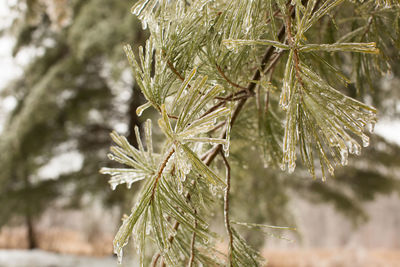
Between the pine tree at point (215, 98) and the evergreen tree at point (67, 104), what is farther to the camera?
the evergreen tree at point (67, 104)

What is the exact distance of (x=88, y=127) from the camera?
5.43 meters

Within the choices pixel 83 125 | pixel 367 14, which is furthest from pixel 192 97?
pixel 83 125

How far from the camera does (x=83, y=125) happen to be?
527 cm

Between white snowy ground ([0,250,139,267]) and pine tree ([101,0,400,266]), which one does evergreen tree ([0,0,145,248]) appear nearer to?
white snowy ground ([0,250,139,267])

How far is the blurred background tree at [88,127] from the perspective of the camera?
3.95 meters

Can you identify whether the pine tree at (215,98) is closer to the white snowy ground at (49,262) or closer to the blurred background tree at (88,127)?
the blurred background tree at (88,127)

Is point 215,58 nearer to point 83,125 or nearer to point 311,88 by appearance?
point 311,88

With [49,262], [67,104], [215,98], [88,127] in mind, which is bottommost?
[49,262]

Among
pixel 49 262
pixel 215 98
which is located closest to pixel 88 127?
pixel 49 262

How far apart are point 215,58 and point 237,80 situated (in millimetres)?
81

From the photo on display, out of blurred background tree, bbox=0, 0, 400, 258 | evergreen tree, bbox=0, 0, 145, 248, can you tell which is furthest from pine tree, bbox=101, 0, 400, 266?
evergreen tree, bbox=0, 0, 145, 248

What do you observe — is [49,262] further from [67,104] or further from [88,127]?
[67,104]

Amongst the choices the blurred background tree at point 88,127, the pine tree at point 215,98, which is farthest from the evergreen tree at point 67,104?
the pine tree at point 215,98

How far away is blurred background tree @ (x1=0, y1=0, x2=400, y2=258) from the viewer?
3945mm
